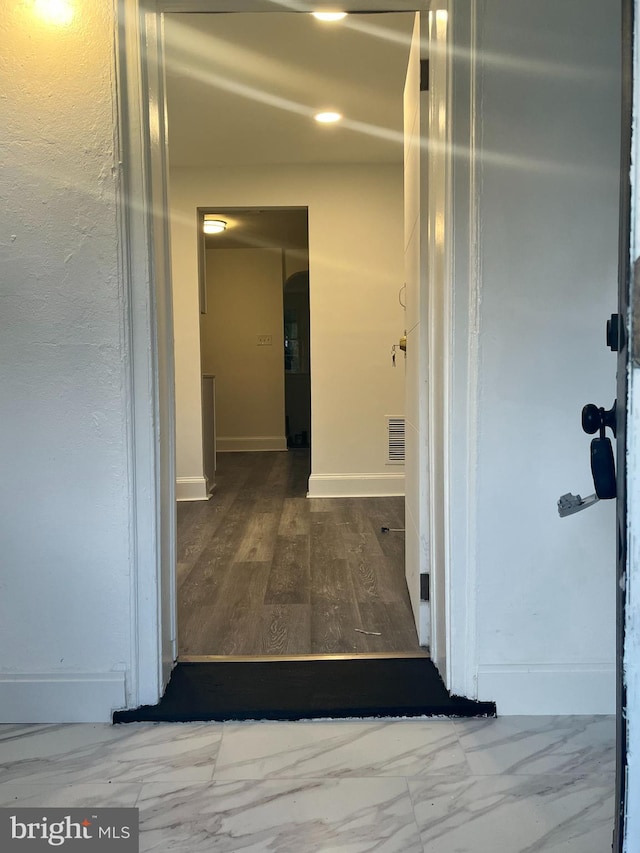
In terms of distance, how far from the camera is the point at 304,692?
1753 mm

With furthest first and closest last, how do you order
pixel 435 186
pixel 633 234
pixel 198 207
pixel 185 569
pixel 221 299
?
pixel 221 299, pixel 198 207, pixel 185 569, pixel 435 186, pixel 633 234

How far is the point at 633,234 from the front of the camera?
0.66 m

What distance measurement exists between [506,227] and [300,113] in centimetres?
245

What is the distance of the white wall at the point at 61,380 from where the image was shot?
5.16ft

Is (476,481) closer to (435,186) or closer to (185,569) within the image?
(435,186)

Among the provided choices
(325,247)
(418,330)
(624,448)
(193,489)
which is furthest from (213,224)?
(624,448)

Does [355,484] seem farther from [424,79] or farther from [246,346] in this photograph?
[246,346]

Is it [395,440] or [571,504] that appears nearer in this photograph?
[571,504]

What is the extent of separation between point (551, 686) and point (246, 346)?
251 inches

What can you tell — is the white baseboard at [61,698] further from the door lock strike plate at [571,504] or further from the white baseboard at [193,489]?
the white baseboard at [193,489]

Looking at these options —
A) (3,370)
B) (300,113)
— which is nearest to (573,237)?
(3,370)

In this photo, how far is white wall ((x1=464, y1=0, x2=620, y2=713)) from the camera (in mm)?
1585

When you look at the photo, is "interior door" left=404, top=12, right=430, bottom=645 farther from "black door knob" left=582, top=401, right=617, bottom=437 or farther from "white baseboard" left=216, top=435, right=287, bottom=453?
"white baseboard" left=216, top=435, right=287, bottom=453

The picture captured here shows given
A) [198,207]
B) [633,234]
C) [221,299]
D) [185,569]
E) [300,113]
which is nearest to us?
[633,234]
